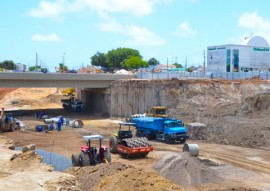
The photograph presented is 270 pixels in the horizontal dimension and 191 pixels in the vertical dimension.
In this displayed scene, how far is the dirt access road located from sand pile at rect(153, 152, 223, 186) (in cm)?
50

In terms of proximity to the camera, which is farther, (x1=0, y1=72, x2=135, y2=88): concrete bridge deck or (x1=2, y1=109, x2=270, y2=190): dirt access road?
(x1=0, y1=72, x2=135, y2=88): concrete bridge deck

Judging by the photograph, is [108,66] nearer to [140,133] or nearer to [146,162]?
[140,133]

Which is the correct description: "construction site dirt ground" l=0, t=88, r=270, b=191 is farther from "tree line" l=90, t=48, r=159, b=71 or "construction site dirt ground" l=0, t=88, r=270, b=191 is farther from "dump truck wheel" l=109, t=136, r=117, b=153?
"tree line" l=90, t=48, r=159, b=71

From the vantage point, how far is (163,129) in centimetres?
3372

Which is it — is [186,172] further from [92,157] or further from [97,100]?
[97,100]

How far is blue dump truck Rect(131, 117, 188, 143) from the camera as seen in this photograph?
1287 inches

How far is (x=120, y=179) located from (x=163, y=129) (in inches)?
702

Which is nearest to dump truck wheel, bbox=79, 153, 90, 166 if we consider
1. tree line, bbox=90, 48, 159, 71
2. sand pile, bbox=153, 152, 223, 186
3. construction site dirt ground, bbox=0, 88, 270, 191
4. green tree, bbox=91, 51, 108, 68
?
construction site dirt ground, bbox=0, 88, 270, 191

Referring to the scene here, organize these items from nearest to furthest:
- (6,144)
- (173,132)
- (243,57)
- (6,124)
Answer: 1. (6,144)
2. (173,132)
3. (6,124)
4. (243,57)

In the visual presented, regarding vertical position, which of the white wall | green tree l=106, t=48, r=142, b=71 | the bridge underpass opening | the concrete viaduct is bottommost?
the bridge underpass opening

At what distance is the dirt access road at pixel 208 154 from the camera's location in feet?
69.1

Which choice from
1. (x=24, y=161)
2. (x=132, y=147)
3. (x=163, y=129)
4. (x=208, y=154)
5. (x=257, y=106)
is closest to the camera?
(x=24, y=161)

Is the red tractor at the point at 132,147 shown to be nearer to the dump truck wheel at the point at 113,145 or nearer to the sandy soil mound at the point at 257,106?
the dump truck wheel at the point at 113,145

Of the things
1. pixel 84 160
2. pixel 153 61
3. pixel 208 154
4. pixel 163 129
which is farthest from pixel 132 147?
pixel 153 61
